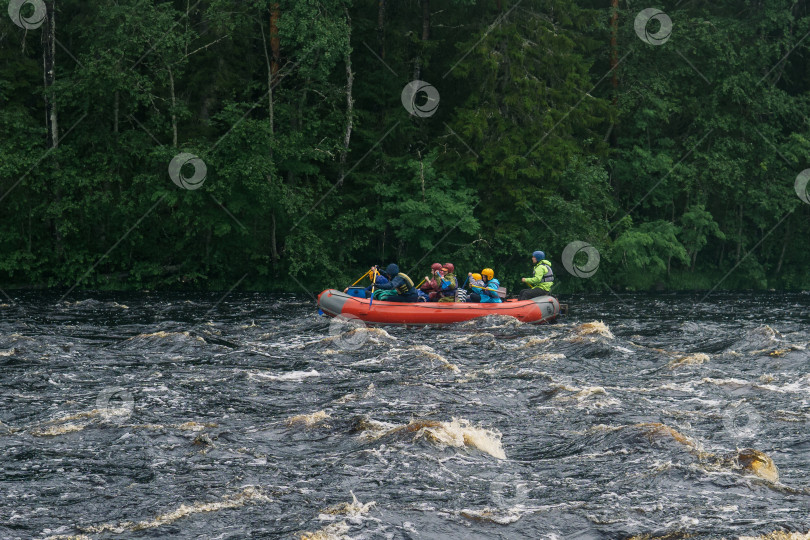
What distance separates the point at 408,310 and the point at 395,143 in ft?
40.8

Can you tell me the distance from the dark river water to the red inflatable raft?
215 centimetres

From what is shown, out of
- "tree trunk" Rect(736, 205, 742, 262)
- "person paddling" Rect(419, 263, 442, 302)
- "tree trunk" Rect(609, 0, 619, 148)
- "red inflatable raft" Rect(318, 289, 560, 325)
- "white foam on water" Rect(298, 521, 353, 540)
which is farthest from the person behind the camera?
"tree trunk" Rect(736, 205, 742, 262)

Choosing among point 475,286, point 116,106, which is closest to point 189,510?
point 475,286

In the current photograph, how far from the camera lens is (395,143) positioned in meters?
31.1

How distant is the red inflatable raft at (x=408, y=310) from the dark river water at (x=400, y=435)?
2150 millimetres

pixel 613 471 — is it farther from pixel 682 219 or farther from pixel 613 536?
pixel 682 219

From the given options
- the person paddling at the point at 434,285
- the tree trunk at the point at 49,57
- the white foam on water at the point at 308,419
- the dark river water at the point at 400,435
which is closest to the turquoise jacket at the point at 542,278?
the person paddling at the point at 434,285

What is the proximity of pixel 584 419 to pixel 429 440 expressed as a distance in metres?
2.23

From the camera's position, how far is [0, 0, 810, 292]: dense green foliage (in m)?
27.1

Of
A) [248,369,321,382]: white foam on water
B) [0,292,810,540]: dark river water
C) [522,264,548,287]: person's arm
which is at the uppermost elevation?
[522,264,548,287]: person's arm

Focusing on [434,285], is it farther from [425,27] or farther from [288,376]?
[425,27]

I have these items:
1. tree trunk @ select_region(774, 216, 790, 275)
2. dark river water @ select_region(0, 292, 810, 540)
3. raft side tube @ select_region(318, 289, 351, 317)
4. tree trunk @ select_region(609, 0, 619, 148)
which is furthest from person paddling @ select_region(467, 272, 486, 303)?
tree trunk @ select_region(774, 216, 790, 275)

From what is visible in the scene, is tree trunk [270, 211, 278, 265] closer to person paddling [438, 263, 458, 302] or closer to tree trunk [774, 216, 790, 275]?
person paddling [438, 263, 458, 302]

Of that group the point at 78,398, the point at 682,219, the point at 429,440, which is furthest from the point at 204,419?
the point at 682,219
